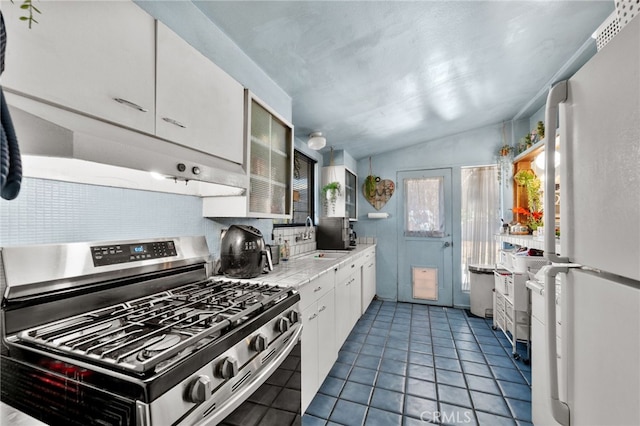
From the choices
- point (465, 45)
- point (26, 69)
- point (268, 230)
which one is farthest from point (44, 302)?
point (465, 45)

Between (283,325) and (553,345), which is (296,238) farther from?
(553,345)

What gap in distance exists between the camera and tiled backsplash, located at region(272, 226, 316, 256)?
9.04 ft

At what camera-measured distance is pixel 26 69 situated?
2.41 ft

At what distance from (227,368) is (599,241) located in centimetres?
106

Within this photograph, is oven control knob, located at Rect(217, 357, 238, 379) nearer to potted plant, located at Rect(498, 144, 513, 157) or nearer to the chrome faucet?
the chrome faucet

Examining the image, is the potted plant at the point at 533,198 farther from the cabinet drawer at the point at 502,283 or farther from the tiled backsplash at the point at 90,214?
the tiled backsplash at the point at 90,214

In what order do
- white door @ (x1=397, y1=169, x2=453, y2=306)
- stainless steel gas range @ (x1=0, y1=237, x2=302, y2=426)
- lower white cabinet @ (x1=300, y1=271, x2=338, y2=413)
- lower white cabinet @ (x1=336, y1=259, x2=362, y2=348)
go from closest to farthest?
stainless steel gas range @ (x1=0, y1=237, x2=302, y2=426) < lower white cabinet @ (x1=300, y1=271, x2=338, y2=413) < lower white cabinet @ (x1=336, y1=259, x2=362, y2=348) < white door @ (x1=397, y1=169, x2=453, y2=306)

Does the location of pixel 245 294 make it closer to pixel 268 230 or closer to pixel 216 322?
pixel 216 322

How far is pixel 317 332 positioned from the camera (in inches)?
74.5

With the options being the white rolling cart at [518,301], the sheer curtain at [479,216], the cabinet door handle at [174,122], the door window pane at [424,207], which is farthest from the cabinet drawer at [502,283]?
the cabinet door handle at [174,122]

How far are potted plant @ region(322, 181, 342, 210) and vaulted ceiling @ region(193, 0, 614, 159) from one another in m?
0.78

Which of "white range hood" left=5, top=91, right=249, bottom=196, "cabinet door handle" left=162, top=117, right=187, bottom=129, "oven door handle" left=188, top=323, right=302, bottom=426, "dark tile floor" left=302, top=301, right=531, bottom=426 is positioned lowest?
"dark tile floor" left=302, top=301, right=531, bottom=426

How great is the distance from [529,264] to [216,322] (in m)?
2.81

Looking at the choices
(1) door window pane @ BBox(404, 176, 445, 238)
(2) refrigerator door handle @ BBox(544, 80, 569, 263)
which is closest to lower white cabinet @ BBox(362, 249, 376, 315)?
(1) door window pane @ BBox(404, 176, 445, 238)
